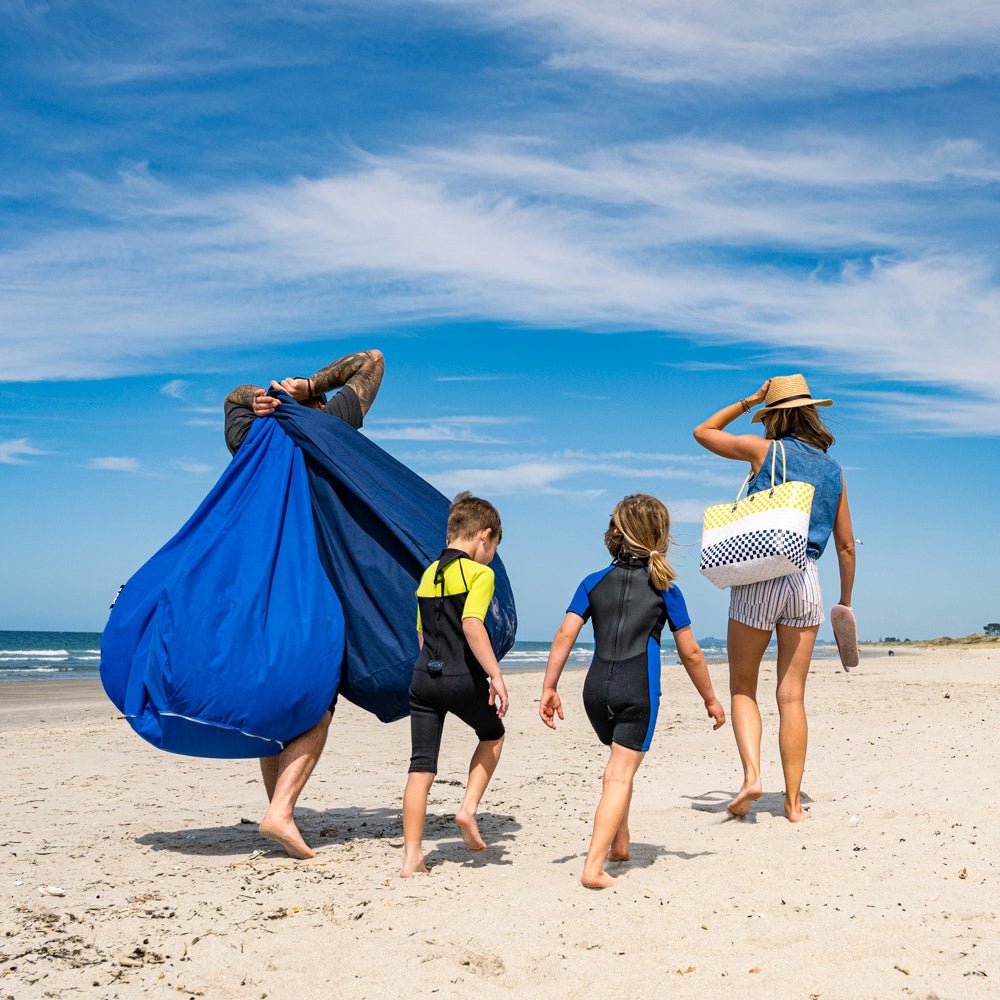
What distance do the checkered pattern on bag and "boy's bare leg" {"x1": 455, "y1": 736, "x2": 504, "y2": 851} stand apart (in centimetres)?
149

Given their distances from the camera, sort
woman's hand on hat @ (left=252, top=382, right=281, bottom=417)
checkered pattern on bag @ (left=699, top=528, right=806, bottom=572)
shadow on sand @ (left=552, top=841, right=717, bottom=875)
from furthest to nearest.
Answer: woman's hand on hat @ (left=252, top=382, right=281, bottom=417), checkered pattern on bag @ (left=699, top=528, right=806, bottom=572), shadow on sand @ (left=552, top=841, right=717, bottom=875)

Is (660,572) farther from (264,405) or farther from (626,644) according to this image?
(264,405)

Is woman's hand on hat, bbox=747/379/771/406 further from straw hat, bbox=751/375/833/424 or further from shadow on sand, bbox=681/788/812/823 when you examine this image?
shadow on sand, bbox=681/788/812/823

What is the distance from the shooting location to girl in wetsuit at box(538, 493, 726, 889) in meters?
4.48

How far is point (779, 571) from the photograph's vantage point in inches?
206

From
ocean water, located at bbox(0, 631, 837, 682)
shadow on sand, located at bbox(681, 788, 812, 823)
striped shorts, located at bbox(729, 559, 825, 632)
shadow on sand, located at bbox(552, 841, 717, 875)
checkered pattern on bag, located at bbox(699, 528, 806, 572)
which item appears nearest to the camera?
shadow on sand, located at bbox(552, 841, 717, 875)

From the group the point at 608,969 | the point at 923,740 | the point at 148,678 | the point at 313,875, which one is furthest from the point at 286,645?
the point at 923,740

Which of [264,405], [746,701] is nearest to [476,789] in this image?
[746,701]

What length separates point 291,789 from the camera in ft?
16.1

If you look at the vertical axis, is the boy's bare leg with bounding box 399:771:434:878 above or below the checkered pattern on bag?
below

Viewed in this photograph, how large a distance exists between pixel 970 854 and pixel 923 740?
399cm

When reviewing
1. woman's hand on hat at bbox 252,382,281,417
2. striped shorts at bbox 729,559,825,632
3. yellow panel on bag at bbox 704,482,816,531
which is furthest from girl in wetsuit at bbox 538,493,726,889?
woman's hand on hat at bbox 252,382,281,417

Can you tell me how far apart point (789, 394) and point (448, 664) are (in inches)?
94.6

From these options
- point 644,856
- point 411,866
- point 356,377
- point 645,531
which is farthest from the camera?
point 356,377
